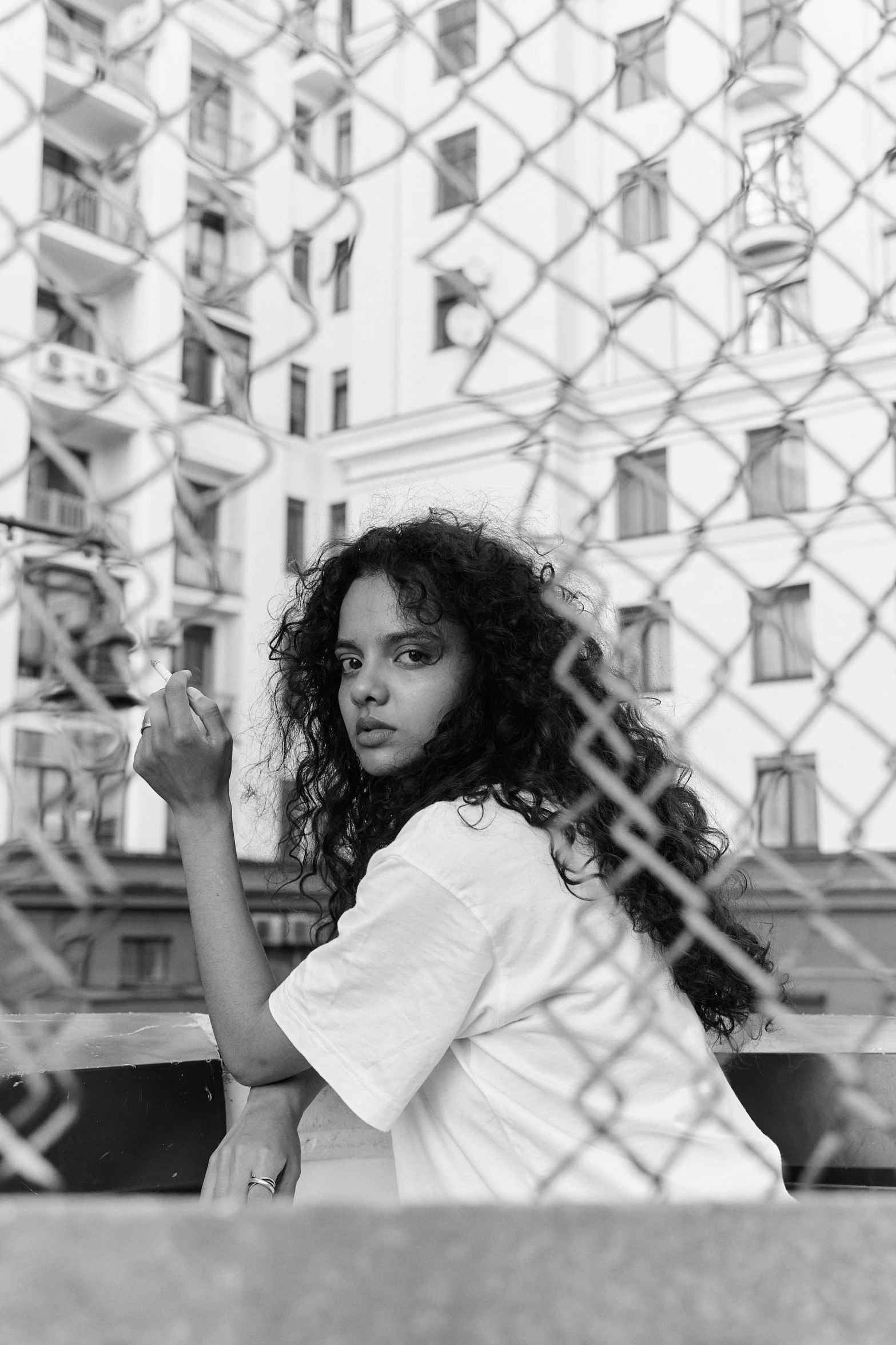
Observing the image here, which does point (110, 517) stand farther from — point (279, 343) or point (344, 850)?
point (279, 343)

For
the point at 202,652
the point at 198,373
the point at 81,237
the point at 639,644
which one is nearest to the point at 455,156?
the point at 198,373

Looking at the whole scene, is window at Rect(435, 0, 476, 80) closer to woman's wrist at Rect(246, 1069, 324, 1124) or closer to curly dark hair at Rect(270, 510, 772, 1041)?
curly dark hair at Rect(270, 510, 772, 1041)

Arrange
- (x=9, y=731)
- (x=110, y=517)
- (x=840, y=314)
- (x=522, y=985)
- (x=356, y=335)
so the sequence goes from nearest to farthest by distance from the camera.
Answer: (x=110, y=517), (x=522, y=985), (x=9, y=731), (x=840, y=314), (x=356, y=335)

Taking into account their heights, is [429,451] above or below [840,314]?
below

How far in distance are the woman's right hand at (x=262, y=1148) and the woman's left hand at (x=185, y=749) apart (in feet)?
0.80

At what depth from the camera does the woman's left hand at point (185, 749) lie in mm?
1008

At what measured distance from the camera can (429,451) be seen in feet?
41.1

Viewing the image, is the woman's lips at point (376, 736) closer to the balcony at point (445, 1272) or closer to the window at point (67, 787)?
the window at point (67, 787)

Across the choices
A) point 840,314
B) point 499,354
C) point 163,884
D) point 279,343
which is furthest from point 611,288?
point 163,884

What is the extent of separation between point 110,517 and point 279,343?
13.6 meters

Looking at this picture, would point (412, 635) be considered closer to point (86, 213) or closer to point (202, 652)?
point (202, 652)

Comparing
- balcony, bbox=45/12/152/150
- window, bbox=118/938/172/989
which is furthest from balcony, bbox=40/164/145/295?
window, bbox=118/938/172/989

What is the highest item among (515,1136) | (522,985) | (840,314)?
(840,314)

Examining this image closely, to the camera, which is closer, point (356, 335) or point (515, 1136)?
point (515, 1136)
